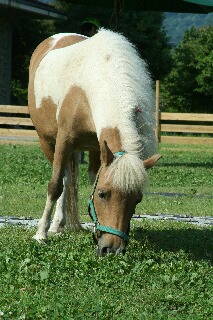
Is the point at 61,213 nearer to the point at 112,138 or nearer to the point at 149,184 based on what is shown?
the point at 112,138

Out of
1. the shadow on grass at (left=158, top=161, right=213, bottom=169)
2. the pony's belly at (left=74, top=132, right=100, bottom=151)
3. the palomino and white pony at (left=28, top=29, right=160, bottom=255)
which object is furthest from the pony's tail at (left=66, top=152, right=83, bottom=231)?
the shadow on grass at (left=158, top=161, right=213, bottom=169)

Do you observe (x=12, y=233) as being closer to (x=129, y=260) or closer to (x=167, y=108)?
(x=129, y=260)

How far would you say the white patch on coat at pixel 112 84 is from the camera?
7574 millimetres

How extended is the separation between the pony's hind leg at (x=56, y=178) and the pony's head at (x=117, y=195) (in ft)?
4.60

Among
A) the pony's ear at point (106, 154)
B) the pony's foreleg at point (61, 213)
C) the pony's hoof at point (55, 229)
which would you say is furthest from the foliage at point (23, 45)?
the pony's ear at point (106, 154)

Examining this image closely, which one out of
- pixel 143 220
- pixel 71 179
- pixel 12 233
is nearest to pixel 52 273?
pixel 12 233

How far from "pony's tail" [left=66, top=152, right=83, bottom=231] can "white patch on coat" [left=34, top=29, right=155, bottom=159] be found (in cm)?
92

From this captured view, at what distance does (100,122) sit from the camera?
781cm

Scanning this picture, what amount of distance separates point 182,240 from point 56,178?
4.82 ft

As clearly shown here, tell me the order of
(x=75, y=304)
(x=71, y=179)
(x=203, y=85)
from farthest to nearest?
(x=203, y=85)
(x=71, y=179)
(x=75, y=304)

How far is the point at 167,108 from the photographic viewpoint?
45750 mm

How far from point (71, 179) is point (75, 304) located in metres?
4.03

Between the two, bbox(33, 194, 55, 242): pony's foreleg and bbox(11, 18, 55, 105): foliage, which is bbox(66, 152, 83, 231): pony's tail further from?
bbox(11, 18, 55, 105): foliage

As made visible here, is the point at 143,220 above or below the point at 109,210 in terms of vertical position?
below
